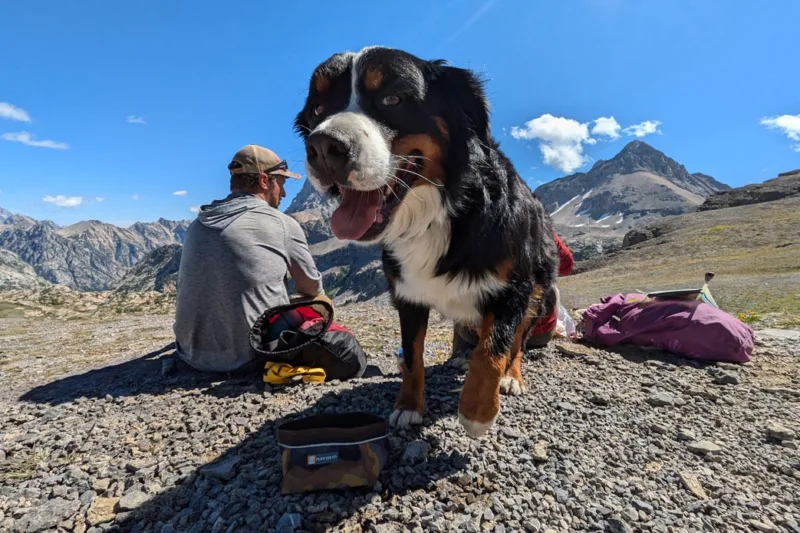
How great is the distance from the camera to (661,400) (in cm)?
446

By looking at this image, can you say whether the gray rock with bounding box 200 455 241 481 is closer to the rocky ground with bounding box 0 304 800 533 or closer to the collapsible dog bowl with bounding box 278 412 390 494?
the rocky ground with bounding box 0 304 800 533

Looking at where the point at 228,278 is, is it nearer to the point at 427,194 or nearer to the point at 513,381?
the point at 427,194

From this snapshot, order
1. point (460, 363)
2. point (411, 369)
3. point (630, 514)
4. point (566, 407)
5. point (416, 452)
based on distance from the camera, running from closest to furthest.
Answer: point (630, 514)
point (416, 452)
point (411, 369)
point (566, 407)
point (460, 363)

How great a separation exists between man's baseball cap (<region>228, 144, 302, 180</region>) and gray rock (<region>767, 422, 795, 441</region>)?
21.0 feet

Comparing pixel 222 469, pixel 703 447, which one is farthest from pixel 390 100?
pixel 703 447

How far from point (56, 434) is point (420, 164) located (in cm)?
421

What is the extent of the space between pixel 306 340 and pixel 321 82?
296cm

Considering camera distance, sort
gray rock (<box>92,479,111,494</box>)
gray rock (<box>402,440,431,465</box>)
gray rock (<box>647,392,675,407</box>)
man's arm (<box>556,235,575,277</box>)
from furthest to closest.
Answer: man's arm (<box>556,235,575,277</box>) → gray rock (<box>647,392,675,407</box>) → gray rock (<box>402,440,431,465</box>) → gray rock (<box>92,479,111,494</box>)

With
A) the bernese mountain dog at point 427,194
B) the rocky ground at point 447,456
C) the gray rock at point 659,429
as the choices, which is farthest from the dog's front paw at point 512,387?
the gray rock at point 659,429

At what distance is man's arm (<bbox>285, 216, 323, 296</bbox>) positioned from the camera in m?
5.94

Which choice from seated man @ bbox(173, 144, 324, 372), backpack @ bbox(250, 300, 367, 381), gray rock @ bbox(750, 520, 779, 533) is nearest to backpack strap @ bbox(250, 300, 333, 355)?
backpack @ bbox(250, 300, 367, 381)

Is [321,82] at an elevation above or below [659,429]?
above

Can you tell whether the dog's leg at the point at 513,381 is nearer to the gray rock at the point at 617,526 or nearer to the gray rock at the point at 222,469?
the gray rock at the point at 617,526

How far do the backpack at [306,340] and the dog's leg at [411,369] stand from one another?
135cm
